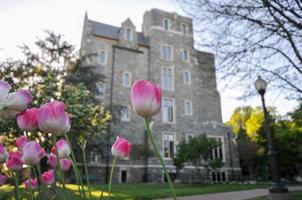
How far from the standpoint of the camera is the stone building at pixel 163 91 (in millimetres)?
25284

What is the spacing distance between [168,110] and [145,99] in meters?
27.2

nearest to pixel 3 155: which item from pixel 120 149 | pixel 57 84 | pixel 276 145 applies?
pixel 120 149

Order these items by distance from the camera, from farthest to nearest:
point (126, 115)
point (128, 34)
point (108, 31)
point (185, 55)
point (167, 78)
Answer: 1. point (185, 55)
2. point (128, 34)
3. point (167, 78)
4. point (108, 31)
5. point (126, 115)

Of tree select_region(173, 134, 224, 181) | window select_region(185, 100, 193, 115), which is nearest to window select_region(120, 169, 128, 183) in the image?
tree select_region(173, 134, 224, 181)

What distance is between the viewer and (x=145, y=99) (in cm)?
120

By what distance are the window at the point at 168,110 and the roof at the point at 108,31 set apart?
645 cm

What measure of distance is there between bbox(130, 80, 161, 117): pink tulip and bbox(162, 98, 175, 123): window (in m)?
26.7

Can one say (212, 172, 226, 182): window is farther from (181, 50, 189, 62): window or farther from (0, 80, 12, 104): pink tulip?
(0, 80, 12, 104): pink tulip

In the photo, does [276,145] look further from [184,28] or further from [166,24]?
[166,24]

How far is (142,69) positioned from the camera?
28828 millimetres

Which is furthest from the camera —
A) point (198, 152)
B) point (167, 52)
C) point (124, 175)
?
point (167, 52)

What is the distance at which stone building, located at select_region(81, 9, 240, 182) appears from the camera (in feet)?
83.0

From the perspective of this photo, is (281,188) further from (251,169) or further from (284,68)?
(251,169)

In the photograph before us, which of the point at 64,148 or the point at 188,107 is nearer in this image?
the point at 64,148
